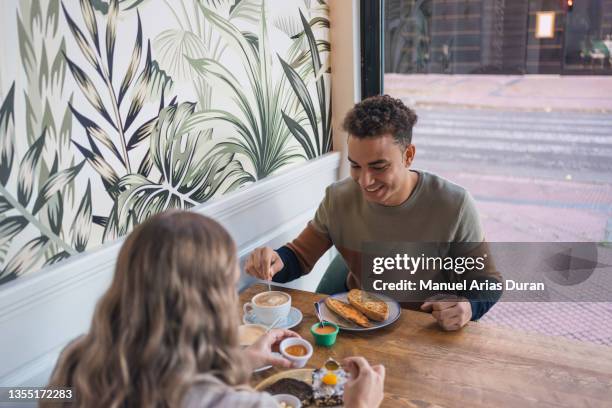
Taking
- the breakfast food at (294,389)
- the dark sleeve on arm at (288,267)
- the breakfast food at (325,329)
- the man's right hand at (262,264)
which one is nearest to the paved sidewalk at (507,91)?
the dark sleeve on arm at (288,267)

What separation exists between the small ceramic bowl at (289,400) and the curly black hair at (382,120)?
2.99 ft

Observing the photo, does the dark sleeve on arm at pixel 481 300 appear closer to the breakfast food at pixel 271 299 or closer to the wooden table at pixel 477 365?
the wooden table at pixel 477 365

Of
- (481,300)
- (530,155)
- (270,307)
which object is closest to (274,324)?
(270,307)

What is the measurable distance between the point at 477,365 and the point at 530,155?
1459 mm

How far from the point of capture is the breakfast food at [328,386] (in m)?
1.20

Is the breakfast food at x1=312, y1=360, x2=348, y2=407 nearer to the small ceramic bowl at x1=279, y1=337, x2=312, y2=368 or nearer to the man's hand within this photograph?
the small ceramic bowl at x1=279, y1=337, x2=312, y2=368

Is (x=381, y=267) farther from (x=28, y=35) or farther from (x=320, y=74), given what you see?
(x=28, y=35)

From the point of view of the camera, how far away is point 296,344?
Result: 1.43 metres

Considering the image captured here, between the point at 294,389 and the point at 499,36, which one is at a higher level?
the point at 499,36

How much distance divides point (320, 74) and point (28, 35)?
150 centimetres

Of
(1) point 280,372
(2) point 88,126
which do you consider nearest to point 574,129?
(1) point 280,372

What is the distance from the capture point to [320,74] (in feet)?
8.30

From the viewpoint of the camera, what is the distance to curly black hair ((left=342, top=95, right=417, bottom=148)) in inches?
69.9

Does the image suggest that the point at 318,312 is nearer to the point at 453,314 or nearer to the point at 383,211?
the point at 453,314
